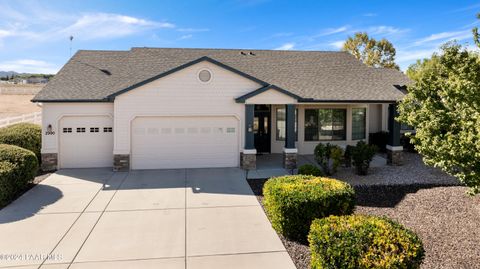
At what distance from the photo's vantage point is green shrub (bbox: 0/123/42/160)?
13031 millimetres

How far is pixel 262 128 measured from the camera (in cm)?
1670

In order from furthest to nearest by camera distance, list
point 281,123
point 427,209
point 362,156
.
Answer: point 281,123 → point 362,156 → point 427,209

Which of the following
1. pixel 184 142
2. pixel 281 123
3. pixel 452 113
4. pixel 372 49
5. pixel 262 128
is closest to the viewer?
pixel 452 113

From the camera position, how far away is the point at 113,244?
682cm

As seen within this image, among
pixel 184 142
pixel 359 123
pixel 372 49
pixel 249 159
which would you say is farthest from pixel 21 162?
pixel 372 49

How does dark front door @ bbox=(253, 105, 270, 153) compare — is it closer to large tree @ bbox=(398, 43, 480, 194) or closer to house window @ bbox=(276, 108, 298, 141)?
house window @ bbox=(276, 108, 298, 141)

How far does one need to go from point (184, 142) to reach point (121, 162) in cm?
264

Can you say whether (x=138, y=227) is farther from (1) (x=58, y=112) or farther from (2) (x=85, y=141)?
(1) (x=58, y=112)

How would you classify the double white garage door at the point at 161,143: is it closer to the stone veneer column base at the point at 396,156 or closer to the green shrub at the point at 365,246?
the stone veneer column base at the point at 396,156

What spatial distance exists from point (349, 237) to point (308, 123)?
1195 cm

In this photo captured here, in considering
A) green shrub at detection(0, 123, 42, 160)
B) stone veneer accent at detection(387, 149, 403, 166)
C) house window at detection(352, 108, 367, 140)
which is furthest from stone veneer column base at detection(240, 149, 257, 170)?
green shrub at detection(0, 123, 42, 160)

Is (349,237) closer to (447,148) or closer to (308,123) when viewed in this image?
(447,148)

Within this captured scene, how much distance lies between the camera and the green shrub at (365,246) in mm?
4707

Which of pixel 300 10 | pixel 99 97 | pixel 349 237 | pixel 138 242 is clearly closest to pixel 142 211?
pixel 138 242
